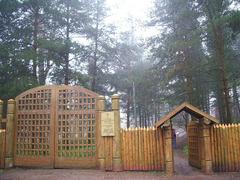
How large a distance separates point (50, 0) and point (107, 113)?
11941 mm

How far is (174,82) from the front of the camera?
19.2 m

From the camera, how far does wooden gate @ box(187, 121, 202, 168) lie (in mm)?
10016

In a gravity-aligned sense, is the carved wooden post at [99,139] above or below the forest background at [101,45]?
below

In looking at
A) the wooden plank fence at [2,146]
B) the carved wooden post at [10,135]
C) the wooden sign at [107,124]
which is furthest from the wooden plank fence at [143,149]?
the wooden plank fence at [2,146]

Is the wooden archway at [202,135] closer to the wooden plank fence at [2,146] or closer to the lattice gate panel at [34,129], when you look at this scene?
the lattice gate panel at [34,129]

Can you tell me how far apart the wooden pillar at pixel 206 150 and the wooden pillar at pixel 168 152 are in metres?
1.29

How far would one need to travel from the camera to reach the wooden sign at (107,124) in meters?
9.87

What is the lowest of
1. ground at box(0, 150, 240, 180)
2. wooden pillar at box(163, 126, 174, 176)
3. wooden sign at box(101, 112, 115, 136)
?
ground at box(0, 150, 240, 180)

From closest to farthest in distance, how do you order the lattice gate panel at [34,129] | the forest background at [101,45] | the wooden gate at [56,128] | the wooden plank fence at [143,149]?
the wooden plank fence at [143,149], the wooden gate at [56,128], the lattice gate panel at [34,129], the forest background at [101,45]

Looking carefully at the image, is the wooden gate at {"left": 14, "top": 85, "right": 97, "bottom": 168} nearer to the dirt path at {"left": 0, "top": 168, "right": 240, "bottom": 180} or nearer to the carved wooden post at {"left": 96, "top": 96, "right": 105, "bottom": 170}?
the carved wooden post at {"left": 96, "top": 96, "right": 105, "bottom": 170}

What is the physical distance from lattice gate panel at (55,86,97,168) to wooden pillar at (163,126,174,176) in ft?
9.86

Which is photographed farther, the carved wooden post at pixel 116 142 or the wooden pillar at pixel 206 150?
the carved wooden post at pixel 116 142

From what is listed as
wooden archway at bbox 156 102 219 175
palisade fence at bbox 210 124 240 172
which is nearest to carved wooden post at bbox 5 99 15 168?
wooden archway at bbox 156 102 219 175

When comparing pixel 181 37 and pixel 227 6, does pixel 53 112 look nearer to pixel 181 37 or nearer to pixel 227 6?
pixel 181 37
